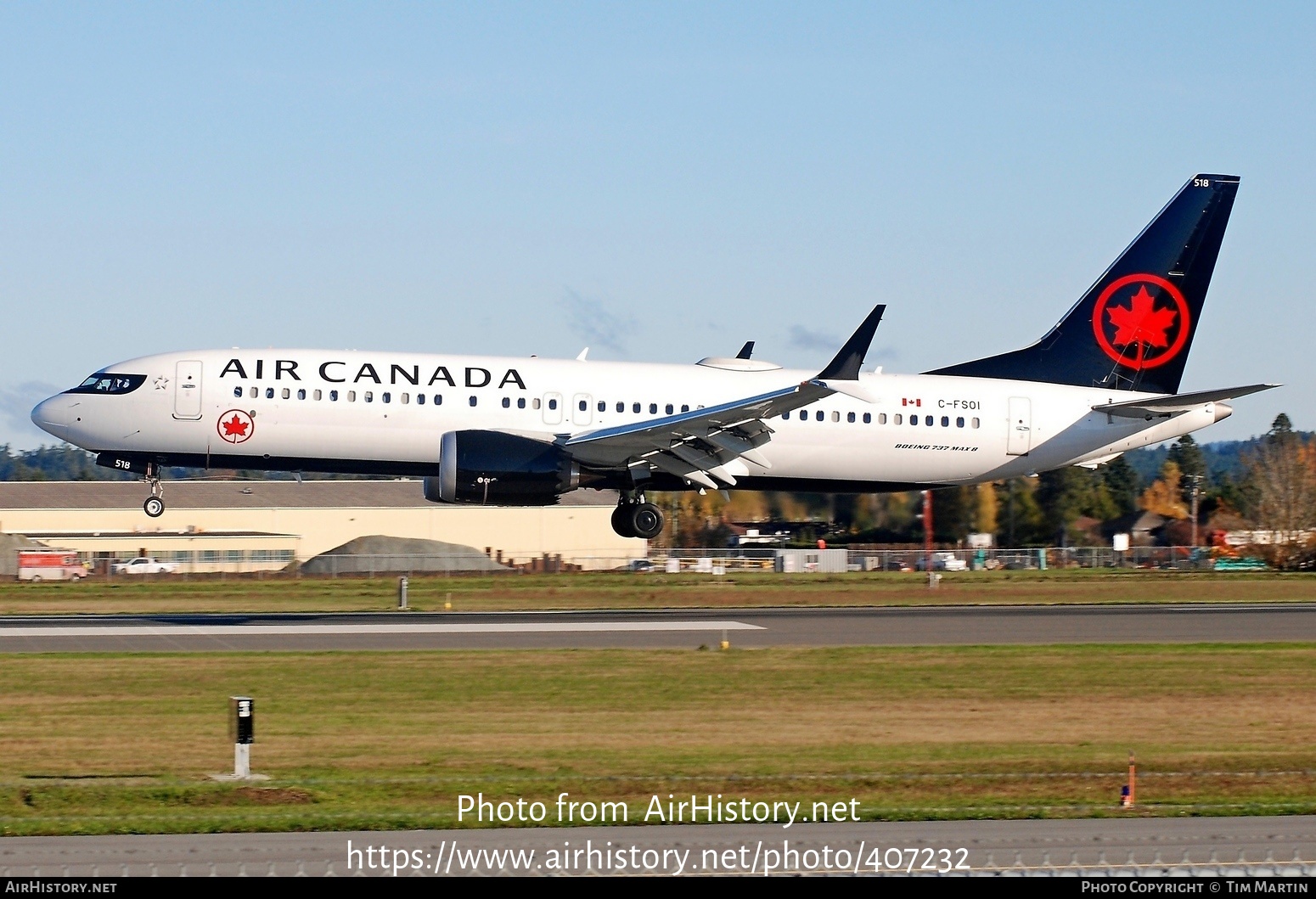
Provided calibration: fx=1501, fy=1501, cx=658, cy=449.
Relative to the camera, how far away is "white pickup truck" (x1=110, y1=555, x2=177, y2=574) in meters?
70.5

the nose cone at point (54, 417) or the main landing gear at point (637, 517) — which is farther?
the main landing gear at point (637, 517)

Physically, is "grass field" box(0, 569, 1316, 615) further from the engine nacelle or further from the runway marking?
the engine nacelle

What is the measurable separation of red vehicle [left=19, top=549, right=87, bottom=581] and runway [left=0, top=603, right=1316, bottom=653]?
3057 centimetres

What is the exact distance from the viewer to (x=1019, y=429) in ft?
134

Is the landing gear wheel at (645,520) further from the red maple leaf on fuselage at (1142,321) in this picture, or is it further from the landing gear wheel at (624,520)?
the red maple leaf on fuselage at (1142,321)

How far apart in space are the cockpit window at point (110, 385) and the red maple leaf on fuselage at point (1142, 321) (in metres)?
26.5

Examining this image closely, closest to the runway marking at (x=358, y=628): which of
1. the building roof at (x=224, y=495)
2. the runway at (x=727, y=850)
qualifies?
the runway at (x=727, y=850)

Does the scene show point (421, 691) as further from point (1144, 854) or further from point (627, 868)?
point (1144, 854)

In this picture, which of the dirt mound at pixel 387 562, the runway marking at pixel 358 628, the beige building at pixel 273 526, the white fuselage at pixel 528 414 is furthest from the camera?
the beige building at pixel 273 526

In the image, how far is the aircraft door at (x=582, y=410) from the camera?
37594 mm

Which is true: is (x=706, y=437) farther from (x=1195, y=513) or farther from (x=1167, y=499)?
(x=1167, y=499)

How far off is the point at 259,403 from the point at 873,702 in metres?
18.4

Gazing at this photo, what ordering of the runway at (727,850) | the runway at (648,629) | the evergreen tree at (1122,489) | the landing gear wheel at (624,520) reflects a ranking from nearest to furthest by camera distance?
the runway at (727,850)
the runway at (648,629)
the landing gear wheel at (624,520)
the evergreen tree at (1122,489)

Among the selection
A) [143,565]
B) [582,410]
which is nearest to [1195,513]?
[582,410]
